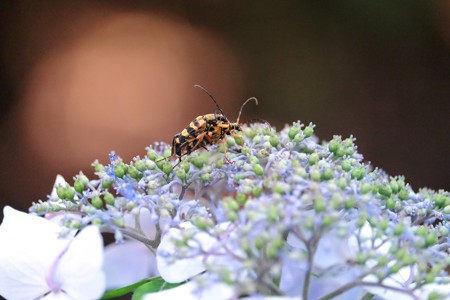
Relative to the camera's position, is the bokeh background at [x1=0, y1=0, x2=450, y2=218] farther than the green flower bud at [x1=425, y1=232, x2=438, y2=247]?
Yes

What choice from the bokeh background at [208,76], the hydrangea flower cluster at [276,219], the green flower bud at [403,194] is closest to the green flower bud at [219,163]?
the hydrangea flower cluster at [276,219]

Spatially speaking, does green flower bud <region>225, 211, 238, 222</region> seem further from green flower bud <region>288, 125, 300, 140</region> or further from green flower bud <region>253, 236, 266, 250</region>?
green flower bud <region>288, 125, 300, 140</region>

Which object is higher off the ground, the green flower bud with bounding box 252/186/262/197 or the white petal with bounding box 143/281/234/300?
the green flower bud with bounding box 252/186/262/197

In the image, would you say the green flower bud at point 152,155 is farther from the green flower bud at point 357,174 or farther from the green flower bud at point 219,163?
the green flower bud at point 357,174

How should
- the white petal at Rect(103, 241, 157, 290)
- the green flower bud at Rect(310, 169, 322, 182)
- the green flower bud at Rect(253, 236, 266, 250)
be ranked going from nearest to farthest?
the green flower bud at Rect(253, 236, 266, 250) → the green flower bud at Rect(310, 169, 322, 182) → the white petal at Rect(103, 241, 157, 290)

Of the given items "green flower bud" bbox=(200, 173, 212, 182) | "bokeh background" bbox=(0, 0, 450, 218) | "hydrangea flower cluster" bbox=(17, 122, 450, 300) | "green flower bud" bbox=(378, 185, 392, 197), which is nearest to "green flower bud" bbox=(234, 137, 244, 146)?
"hydrangea flower cluster" bbox=(17, 122, 450, 300)

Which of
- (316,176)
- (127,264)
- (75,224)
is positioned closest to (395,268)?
(316,176)

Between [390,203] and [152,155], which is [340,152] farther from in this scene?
[152,155]
